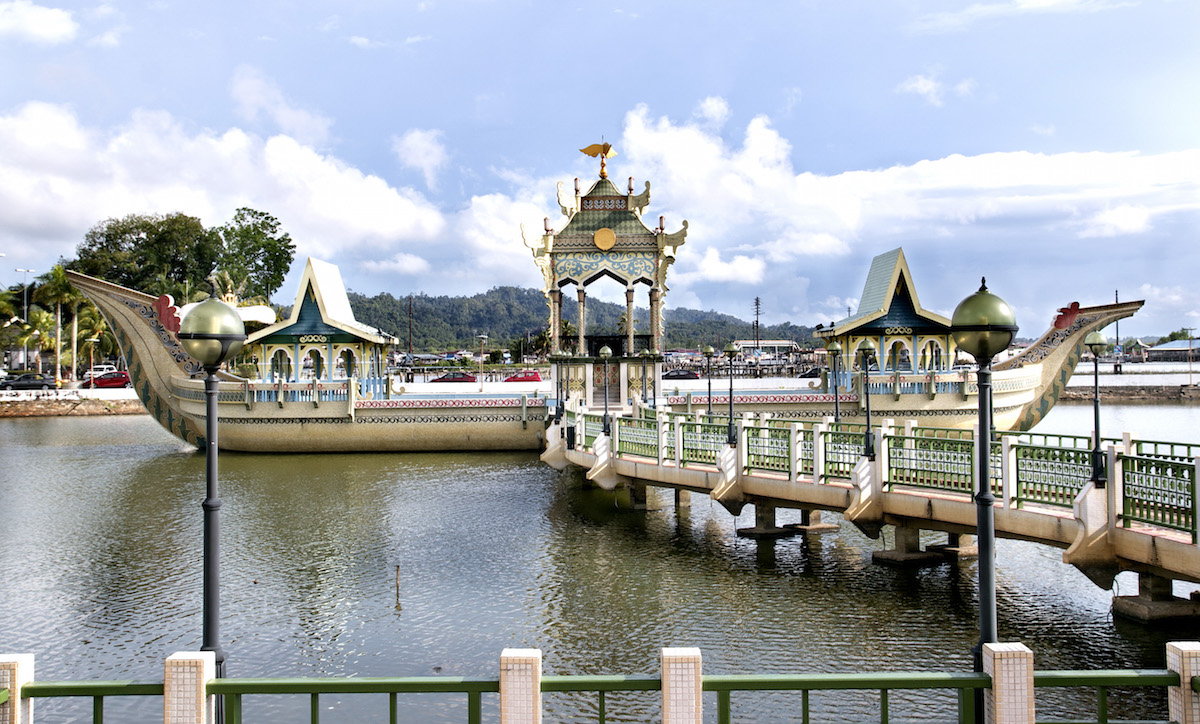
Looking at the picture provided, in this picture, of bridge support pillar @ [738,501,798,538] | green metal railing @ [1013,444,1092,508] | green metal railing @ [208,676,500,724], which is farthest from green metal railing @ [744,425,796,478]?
green metal railing @ [208,676,500,724]

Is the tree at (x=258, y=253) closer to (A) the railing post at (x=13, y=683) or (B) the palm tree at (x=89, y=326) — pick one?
(B) the palm tree at (x=89, y=326)

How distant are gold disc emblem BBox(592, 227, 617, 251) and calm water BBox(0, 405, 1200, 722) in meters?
10.5

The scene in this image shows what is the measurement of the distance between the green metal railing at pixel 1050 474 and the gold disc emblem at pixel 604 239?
63.4ft

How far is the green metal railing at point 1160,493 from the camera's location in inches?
377

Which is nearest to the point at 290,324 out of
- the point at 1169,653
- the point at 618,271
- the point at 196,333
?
the point at 618,271

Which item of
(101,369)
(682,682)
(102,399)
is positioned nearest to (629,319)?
(682,682)

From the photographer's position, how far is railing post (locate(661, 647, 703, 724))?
5582mm

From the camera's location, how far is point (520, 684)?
562 centimetres

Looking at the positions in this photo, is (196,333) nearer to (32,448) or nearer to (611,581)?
(611,581)

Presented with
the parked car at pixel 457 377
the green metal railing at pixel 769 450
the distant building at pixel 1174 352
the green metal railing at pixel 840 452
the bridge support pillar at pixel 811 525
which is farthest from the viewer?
the distant building at pixel 1174 352

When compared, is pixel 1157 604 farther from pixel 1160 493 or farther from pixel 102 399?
pixel 102 399

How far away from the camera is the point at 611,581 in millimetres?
14289

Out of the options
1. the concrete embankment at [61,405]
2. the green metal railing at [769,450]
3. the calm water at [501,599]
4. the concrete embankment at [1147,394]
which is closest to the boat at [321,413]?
the calm water at [501,599]

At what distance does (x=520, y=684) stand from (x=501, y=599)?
784 centimetres
